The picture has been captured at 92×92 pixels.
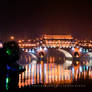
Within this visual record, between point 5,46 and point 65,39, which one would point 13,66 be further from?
point 65,39

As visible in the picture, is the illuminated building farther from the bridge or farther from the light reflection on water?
the light reflection on water

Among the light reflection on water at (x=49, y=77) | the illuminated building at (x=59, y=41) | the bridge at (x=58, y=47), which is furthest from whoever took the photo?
the illuminated building at (x=59, y=41)

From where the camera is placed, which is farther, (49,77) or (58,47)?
(58,47)

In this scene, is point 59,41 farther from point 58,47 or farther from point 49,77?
point 49,77

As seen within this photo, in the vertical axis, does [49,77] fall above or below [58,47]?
below

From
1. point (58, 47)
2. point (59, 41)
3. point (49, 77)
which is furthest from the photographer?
point (59, 41)

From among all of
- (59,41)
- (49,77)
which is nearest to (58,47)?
(59,41)

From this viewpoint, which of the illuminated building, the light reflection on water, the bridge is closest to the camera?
the light reflection on water

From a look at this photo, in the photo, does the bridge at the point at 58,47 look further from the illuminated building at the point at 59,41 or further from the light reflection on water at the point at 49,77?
the light reflection on water at the point at 49,77

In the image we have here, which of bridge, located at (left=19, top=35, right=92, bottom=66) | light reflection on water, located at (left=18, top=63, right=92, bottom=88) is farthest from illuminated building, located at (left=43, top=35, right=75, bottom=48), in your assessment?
light reflection on water, located at (left=18, top=63, right=92, bottom=88)

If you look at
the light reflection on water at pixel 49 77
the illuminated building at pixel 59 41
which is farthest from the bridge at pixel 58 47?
the light reflection on water at pixel 49 77

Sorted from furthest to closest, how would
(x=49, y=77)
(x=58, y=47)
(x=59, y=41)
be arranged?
1. (x=59, y=41)
2. (x=58, y=47)
3. (x=49, y=77)

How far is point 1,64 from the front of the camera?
17.4 metres

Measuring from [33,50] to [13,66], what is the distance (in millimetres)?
29202
